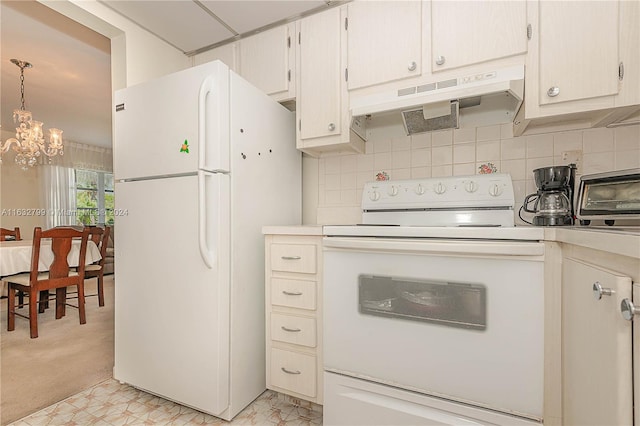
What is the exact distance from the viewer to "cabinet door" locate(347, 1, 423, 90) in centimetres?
A: 160

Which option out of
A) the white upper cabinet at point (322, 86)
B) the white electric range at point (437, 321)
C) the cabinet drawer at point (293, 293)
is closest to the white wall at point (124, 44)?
the white upper cabinet at point (322, 86)

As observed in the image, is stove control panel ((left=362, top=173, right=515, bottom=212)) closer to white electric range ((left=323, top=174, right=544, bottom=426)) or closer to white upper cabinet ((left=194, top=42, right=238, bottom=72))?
white electric range ((left=323, top=174, right=544, bottom=426))

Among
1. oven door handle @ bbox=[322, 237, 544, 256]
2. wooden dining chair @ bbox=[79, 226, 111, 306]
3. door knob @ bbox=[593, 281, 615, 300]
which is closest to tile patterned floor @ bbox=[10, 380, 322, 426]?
oven door handle @ bbox=[322, 237, 544, 256]

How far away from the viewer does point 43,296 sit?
3490 mm

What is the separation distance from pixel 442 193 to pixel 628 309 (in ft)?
3.69

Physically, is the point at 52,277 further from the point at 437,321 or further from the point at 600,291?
the point at 600,291

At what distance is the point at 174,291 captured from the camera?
1.58 meters

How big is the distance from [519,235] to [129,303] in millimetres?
2000

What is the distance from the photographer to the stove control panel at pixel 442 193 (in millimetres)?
1531

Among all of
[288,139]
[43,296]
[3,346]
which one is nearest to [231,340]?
[288,139]

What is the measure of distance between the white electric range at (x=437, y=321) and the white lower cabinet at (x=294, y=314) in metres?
0.11

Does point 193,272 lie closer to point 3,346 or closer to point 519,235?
point 519,235

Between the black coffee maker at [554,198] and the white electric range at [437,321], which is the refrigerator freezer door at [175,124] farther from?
the black coffee maker at [554,198]

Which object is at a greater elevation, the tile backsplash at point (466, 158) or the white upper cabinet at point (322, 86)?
the white upper cabinet at point (322, 86)
